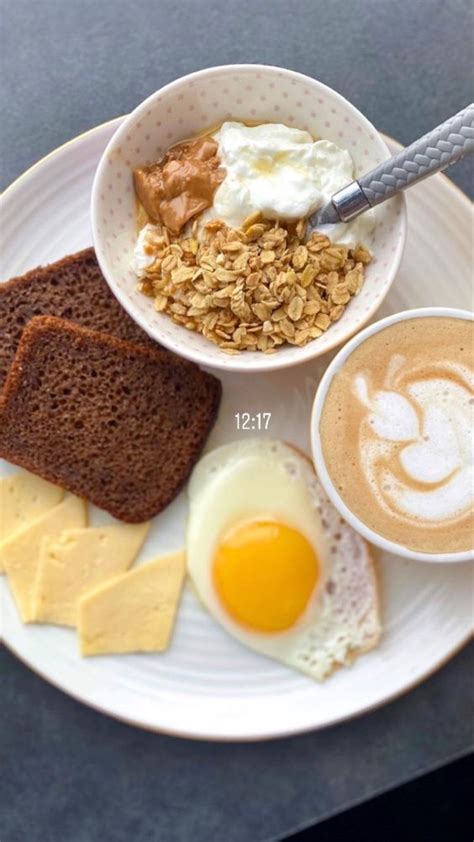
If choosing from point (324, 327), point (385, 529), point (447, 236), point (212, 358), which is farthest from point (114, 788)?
point (447, 236)

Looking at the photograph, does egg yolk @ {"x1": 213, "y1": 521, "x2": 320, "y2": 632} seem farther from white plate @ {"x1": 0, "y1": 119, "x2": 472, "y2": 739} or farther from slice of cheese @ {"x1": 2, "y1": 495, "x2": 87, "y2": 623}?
slice of cheese @ {"x1": 2, "y1": 495, "x2": 87, "y2": 623}

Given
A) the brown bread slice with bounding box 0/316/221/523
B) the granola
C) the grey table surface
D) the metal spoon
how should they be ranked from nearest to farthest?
the metal spoon
the granola
the brown bread slice with bounding box 0/316/221/523
the grey table surface

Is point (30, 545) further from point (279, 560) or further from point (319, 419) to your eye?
point (319, 419)

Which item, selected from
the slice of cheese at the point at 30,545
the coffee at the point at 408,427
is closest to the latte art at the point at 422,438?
the coffee at the point at 408,427

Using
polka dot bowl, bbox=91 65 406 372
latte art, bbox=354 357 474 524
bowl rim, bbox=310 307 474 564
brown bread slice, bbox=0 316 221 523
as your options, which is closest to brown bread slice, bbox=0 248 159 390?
brown bread slice, bbox=0 316 221 523

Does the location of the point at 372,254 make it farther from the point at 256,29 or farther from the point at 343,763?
the point at 343,763

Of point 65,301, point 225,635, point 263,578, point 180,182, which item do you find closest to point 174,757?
point 225,635
